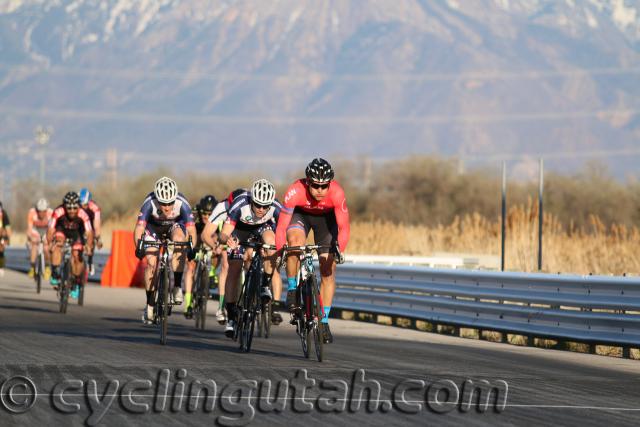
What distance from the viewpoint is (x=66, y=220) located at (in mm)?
23656

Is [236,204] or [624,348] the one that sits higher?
[236,204]

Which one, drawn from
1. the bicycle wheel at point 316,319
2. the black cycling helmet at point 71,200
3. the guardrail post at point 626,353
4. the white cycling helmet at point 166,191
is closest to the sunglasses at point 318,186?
the bicycle wheel at point 316,319

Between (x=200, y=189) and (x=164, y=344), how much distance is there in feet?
229

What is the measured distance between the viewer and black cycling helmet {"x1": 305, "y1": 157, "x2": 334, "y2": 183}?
15039 millimetres

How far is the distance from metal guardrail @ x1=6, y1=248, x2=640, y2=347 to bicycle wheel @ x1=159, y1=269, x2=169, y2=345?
4855 millimetres

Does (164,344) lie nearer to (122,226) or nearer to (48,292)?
(48,292)

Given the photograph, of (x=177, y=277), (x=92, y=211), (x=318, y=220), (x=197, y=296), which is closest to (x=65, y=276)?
(x=92, y=211)

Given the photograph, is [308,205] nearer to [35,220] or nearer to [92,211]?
[92,211]

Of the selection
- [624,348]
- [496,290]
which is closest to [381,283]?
[496,290]

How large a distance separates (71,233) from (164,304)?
6885 millimetres

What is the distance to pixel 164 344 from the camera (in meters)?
16.8

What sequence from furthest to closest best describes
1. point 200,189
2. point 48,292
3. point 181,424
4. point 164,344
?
point 200,189, point 48,292, point 164,344, point 181,424

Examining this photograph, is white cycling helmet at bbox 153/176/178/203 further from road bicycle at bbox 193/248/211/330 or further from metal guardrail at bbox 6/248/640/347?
metal guardrail at bbox 6/248/640/347

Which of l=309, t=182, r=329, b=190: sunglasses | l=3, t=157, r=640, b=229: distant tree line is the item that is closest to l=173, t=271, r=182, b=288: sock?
l=309, t=182, r=329, b=190: sunglasses
